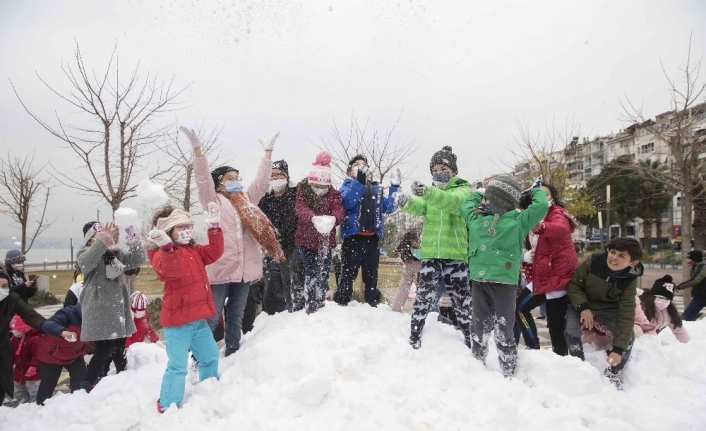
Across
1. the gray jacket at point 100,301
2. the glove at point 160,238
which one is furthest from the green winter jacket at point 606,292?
the gray jacket at point 100,301

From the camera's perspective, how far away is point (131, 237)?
4039 millimetres

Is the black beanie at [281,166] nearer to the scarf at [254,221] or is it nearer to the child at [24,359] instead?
the scarf at [254,221]

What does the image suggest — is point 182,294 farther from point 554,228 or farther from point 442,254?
point 554,228

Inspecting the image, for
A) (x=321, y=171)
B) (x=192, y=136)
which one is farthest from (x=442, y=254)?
(x=192, y=136)

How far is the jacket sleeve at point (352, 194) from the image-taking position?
459 cm

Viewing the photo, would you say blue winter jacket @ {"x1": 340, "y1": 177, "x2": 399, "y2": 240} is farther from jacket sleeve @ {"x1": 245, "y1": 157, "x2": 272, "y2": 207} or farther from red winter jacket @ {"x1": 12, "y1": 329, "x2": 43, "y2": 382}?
red winter jacket @ {"x1": 12, "y1": 329, "x2": 43, "y2": 382}

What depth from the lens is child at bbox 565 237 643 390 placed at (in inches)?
151

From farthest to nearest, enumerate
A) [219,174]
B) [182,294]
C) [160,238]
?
[219,174]
[182,294]
[160,238]

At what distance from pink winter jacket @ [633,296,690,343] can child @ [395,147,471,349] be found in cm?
223

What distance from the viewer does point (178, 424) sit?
3004 mm

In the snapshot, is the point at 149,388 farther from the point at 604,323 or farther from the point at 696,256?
the point at 696,256

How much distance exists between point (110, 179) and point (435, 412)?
22.5 ft

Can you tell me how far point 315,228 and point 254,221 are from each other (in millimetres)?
610

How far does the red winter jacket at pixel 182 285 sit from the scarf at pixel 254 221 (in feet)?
1.98
